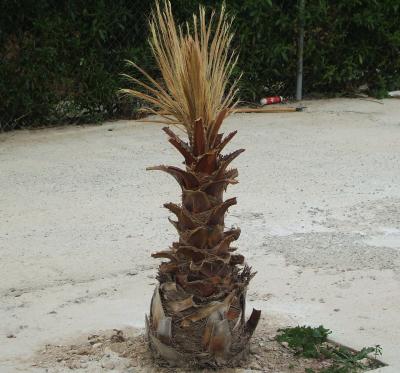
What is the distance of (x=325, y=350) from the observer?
4164 millimetres

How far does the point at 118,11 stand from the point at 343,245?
15.3ft

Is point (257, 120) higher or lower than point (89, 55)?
lower

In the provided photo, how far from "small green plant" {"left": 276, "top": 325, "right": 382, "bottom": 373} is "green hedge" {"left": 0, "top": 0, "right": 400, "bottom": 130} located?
551 centimetres

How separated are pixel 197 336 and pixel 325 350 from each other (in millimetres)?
704

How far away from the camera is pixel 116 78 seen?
31.3 feet

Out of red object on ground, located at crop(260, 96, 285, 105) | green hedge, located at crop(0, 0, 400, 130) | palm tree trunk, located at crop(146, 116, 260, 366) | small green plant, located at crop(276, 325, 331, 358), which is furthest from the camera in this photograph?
red object on ground, located at crop(260, 96, 285, 105)

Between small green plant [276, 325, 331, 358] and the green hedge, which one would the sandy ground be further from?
the green hedge

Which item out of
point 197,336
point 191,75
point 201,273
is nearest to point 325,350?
point 197,336

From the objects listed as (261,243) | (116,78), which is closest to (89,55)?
(116,78)

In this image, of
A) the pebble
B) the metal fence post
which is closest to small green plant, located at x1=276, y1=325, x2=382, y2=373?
the pebble

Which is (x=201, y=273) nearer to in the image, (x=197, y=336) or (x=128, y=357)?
(x=197, y=336)

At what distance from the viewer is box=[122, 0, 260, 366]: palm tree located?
3645 mm

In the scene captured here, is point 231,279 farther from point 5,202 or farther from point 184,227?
point 5,202

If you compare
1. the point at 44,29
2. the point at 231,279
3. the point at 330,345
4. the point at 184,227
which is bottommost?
the point at 330,345
